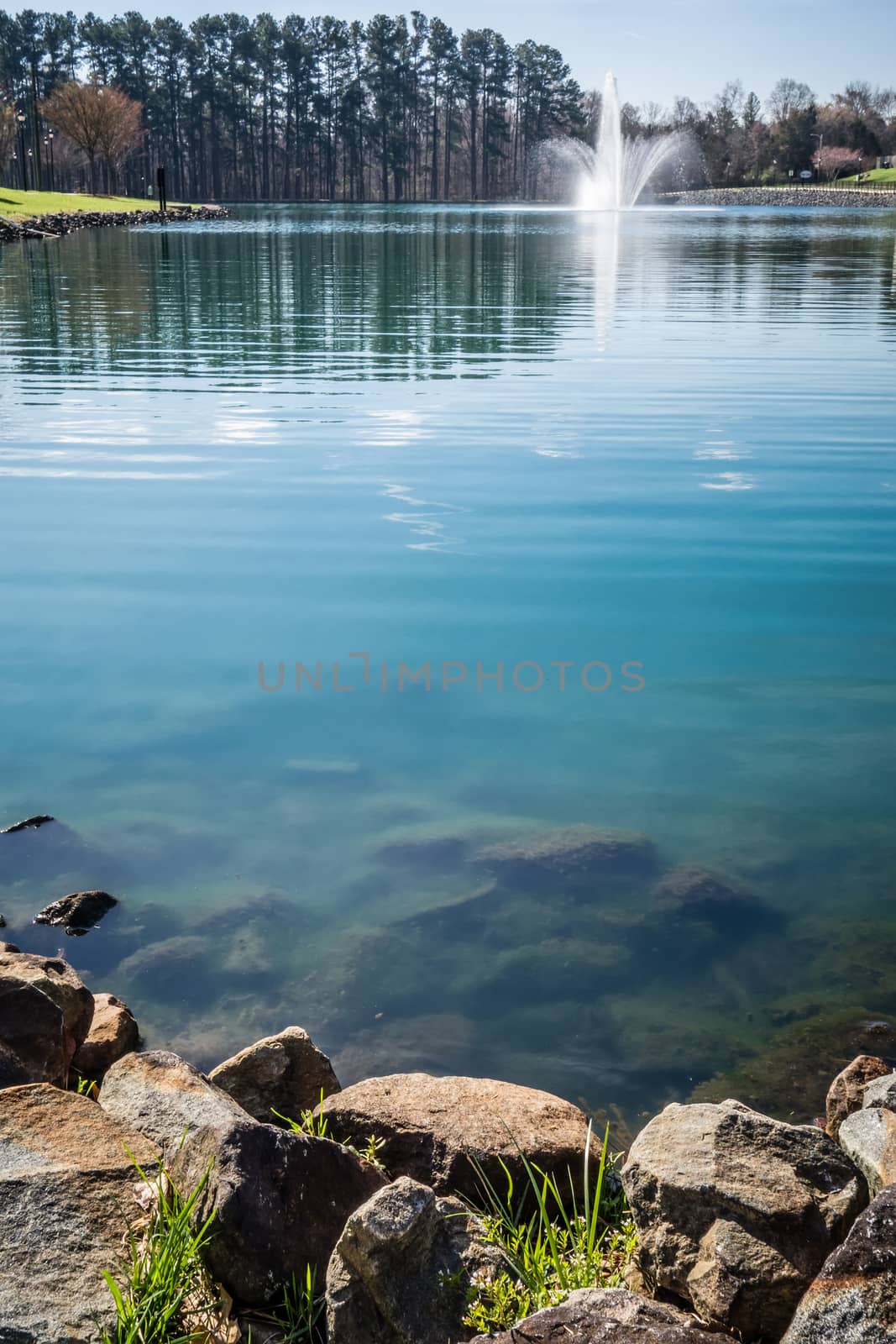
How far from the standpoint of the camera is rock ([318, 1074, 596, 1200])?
332cm

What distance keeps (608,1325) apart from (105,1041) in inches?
84.7

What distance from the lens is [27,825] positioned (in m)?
5.50

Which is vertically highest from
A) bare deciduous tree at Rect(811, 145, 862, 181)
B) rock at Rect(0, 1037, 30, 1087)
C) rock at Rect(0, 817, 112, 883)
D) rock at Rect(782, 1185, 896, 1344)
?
bare deciduous tree at Rect(811, 145, 862, 181)

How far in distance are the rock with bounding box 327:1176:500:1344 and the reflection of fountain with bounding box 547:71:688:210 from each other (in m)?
92.0

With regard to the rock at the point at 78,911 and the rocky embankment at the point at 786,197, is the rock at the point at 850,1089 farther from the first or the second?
the rocky embankment at the point at 786,197

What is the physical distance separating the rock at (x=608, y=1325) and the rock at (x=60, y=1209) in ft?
2.80

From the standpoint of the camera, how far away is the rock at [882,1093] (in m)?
3.22

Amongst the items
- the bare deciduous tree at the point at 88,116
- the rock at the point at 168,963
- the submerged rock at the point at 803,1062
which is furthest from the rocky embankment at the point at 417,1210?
the bare deciduous tree at the point at 88,116

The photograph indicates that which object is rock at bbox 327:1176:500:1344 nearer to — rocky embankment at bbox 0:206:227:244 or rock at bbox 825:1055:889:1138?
rock at bbox 825:1055:889:1138

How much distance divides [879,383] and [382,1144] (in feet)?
48.6

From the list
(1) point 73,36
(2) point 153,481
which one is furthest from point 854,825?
(1) point 73,36

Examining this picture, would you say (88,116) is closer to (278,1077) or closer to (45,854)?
(45,854)

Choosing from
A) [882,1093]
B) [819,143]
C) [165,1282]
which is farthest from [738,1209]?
[819,143]

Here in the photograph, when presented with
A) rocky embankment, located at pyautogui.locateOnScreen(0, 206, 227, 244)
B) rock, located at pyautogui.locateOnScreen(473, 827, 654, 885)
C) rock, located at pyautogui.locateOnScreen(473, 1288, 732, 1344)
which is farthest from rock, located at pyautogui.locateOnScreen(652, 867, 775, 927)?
rocky embankment, located at pyautogui.locateOnScreen(0, 206, 227, 244)
